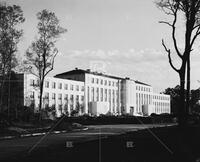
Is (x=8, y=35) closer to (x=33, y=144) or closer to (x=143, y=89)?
(x=33, y=144)

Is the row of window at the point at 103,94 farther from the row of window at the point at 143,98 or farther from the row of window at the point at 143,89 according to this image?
the row of window at the point at 143,89

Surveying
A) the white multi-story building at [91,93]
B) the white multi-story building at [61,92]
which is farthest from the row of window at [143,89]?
the white multi-story building at [61,92]

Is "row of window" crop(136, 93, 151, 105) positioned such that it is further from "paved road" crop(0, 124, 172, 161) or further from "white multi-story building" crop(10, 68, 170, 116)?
"paved road" crop(0, 124, 172, 161)

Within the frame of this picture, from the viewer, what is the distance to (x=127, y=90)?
6654 inches

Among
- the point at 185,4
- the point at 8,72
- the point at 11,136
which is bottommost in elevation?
the point at 11,136

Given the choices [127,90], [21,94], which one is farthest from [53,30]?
[127,90]

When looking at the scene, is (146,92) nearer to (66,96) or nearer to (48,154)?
(66,96)

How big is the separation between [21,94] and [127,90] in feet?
216

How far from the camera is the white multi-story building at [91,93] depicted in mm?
123125

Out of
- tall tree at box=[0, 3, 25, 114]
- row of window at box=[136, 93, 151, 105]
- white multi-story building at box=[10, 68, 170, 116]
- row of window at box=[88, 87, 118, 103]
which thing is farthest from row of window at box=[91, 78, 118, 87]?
tall tree at box=[0, 3, 25, 114]

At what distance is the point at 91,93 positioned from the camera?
153125 mm

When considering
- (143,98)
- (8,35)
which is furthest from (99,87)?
(8,35)

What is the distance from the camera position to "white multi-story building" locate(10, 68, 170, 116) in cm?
12312

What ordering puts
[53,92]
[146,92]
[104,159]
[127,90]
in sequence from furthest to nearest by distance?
[146,92], [127,90], [53,92], [104,159]
